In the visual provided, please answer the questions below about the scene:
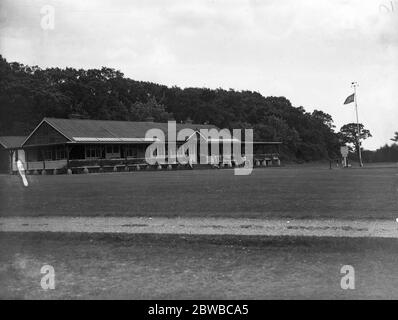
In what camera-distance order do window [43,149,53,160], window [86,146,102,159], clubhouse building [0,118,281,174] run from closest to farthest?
clubhouse building [0,118,281,174] < window [86,146,102,159] < window [43,149,53,160]

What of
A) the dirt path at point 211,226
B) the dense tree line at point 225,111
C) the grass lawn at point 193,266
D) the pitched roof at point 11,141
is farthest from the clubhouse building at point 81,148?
the grass lawn at point 193,266

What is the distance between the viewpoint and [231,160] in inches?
2301

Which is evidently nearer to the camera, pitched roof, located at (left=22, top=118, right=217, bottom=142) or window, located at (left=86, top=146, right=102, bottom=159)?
pitched roof, located at (left=22, top=118, right=217, bottom=142)

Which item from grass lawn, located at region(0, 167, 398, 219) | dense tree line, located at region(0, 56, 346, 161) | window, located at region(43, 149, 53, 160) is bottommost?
grass lawn, located at region(0, 167, 398, 219)

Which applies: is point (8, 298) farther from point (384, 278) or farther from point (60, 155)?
point (60, 155)

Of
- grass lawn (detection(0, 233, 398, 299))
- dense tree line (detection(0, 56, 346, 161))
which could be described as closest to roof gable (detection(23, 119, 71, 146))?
dense tree line (detection(0, 56, 346, 161))

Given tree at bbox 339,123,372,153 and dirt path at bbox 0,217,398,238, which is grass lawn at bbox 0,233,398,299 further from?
tree at bbox 339,123,372,153

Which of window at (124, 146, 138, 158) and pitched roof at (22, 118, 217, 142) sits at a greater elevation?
pitched roof at (22, 118, 217, 142)

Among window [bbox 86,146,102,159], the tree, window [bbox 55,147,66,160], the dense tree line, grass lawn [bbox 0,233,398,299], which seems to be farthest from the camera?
the tree

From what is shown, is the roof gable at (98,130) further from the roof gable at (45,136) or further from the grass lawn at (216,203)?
the grass lawn at (216,203)

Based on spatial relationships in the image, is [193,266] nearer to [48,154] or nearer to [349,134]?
[48,154]

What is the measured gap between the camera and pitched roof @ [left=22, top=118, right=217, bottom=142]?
46.0 m

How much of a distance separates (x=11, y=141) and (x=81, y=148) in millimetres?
6561
